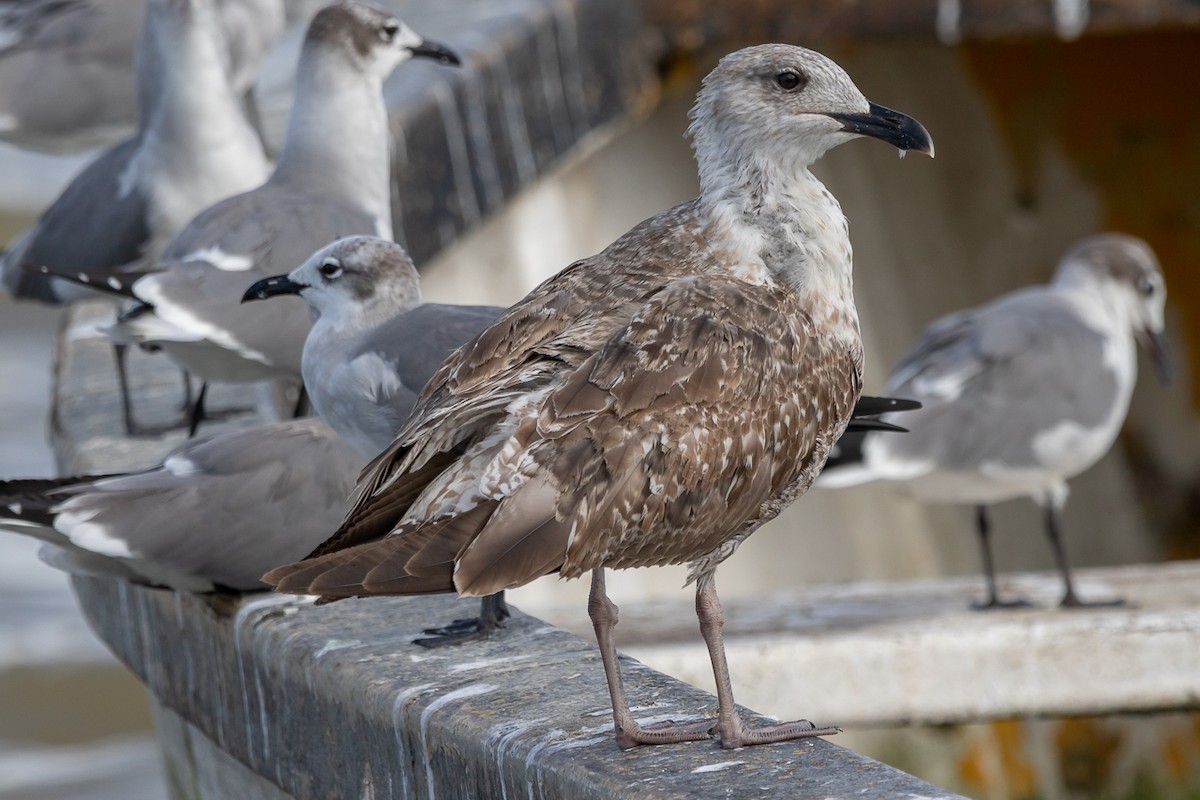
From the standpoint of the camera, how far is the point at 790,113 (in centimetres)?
294

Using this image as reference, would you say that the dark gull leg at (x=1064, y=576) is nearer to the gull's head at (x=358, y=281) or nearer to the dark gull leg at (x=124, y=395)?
the gull's head at (x=358, y=281)

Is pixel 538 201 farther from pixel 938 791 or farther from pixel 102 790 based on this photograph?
pixel 938 791

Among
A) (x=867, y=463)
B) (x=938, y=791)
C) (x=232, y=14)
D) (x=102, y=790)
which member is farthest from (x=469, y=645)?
(x=102, y=790)

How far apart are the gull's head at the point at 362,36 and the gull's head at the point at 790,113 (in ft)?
7.67

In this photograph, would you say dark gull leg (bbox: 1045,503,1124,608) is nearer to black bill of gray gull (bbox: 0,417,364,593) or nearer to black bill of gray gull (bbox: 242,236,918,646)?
black bill of gray gull (bbox: 242,236,918,646)

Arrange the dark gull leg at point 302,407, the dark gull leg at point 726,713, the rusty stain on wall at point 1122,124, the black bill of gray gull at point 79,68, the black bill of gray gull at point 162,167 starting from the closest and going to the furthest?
the dark gull leg at point 726,713 → the dark gull leg at point 302,407 → the black bill of gray gull at point 162,167 → the black bill of gray gull at point 79,68 → the rusty stain on wall at point 1122,124

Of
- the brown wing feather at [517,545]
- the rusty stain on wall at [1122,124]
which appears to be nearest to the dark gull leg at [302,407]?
the brown wing feather at [517,545]

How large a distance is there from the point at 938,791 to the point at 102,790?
21.3 ft

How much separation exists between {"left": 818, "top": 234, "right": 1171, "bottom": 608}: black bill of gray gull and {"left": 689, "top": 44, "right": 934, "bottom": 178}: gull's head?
2.86 meters

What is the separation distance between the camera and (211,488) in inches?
151

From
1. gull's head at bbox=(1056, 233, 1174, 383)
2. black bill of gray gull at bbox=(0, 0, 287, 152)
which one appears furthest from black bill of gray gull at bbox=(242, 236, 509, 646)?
gull's head at bbox=(1056, 233, 1174, 383)

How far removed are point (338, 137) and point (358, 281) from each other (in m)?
1.30

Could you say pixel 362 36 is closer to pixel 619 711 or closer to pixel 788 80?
pixel 788 80

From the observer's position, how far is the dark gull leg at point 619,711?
8.78 feet
